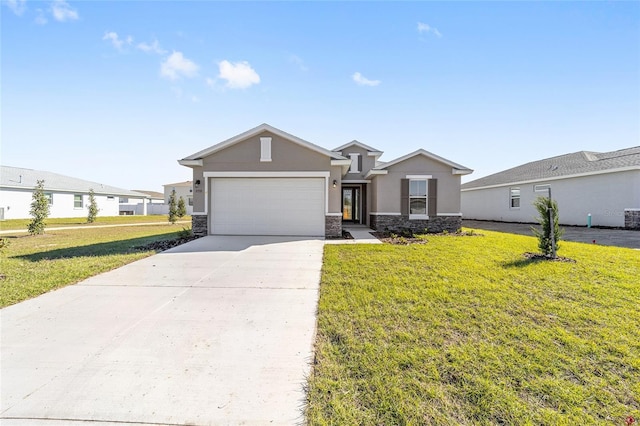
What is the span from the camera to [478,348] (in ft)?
10.5

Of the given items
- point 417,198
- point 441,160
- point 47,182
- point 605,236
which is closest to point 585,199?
point 605,236

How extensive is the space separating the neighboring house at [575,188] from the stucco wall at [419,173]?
3.82 meters

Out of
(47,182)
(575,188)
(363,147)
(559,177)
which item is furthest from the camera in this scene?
(47,182)

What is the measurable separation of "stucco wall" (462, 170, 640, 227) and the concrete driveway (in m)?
14.4

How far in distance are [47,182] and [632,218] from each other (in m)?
41.6

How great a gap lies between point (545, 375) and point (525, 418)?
757mm

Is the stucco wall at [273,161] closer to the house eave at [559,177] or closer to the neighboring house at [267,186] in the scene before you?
the neighboring house at [267,186]

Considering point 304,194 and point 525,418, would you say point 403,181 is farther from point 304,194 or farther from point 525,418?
point 525,418

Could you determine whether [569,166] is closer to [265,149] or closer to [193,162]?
[265,149]

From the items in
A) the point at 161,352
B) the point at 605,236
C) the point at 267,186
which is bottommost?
the point at 161,352

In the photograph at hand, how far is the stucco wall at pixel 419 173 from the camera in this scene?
13977 mm

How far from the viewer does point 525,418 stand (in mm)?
2244

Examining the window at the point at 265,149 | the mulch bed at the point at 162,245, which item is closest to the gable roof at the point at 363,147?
the window at the point at 265,149

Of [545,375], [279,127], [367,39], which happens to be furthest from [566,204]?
A: [545,375]
